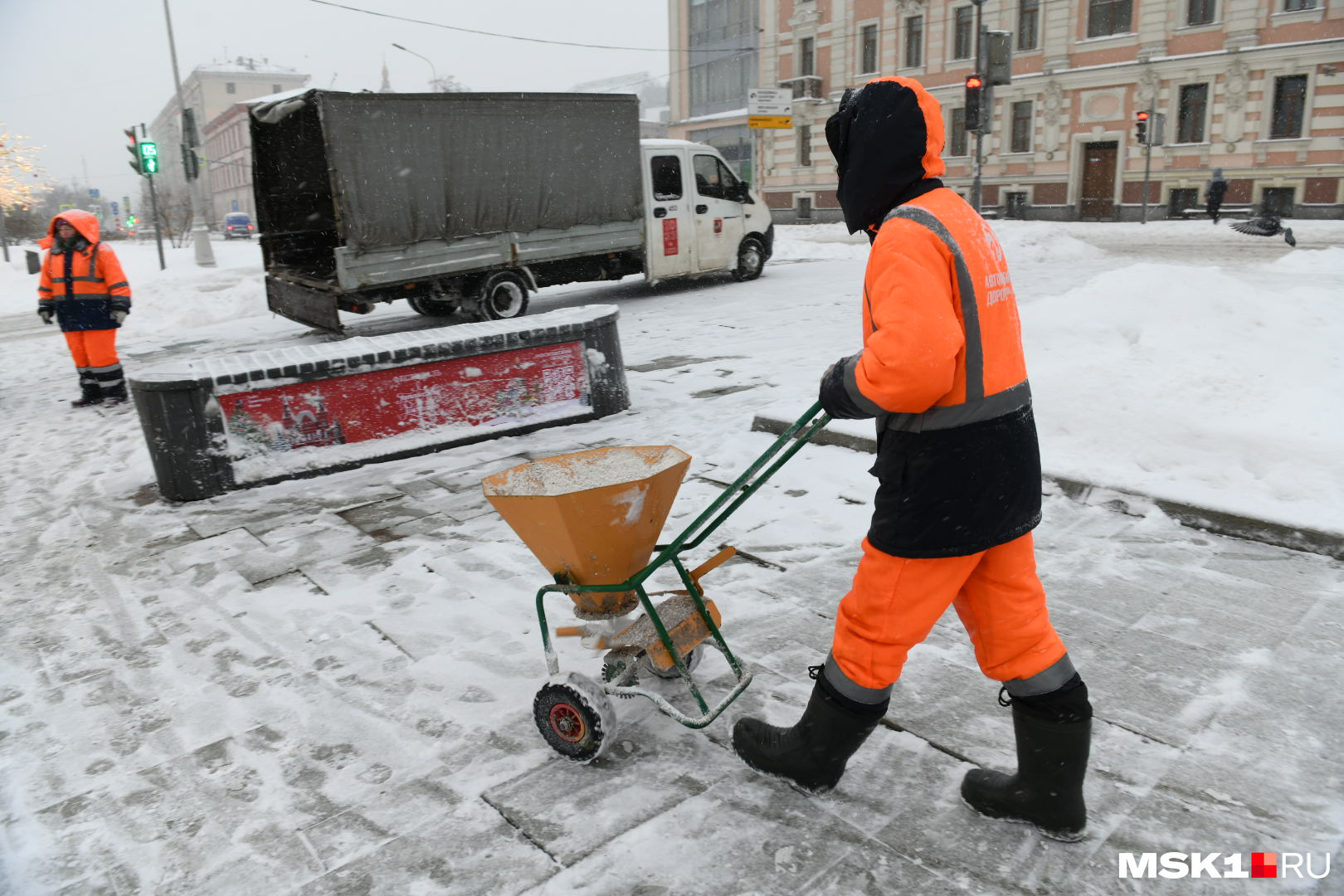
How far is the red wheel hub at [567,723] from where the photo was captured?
104 inches

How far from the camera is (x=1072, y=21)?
2891cm

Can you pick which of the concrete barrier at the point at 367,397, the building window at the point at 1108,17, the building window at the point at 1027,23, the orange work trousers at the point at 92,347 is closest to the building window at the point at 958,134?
the building window at the point at 1027,23

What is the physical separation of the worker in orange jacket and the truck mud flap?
2379 millimetres

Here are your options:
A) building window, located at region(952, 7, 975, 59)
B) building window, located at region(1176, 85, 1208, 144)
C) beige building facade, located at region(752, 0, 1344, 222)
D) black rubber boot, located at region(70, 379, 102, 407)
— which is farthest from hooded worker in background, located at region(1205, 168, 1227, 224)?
black rubber boot, located at region(70, 379, 102, 407)

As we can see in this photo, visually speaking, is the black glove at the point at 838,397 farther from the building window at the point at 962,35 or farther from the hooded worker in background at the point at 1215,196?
the building window at the point at 962,35

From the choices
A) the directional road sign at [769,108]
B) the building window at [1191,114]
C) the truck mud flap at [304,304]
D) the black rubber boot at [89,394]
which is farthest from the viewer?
the building window at [1191,114]

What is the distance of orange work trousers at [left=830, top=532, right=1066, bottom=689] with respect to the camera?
7.08ft

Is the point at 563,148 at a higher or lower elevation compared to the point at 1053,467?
higher

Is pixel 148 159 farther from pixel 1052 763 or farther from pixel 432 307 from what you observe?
pixel 1052 763

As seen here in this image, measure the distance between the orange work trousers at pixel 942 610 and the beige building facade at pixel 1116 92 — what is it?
2678 centimetres

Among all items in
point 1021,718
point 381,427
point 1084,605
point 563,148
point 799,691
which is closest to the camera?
point 1021,718

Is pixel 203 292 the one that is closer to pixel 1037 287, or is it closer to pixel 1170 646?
pixel 1037 287

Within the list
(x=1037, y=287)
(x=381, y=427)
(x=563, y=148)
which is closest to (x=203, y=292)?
(x=563, y=148)

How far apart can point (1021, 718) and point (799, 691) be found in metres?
0.89
